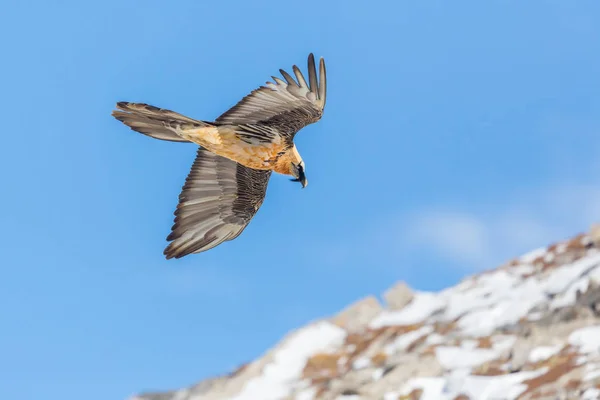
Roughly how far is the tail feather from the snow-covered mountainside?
58.0ft

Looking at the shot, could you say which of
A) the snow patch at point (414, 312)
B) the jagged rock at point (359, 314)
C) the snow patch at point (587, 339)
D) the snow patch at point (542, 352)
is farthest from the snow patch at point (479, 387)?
the jagged rock at point (359, 314)

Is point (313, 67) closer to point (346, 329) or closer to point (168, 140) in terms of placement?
point (168, 140)

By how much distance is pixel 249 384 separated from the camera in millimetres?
40344

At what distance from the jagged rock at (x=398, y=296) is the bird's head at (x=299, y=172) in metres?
34.0

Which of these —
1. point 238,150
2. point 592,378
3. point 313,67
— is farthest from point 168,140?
point 592,378

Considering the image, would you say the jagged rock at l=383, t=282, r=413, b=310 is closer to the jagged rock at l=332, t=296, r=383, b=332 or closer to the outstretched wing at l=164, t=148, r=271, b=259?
the jagged rock at l=332, t=296, r=383, b=332

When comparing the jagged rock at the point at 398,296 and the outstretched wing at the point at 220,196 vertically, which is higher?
the jagged rock at the point at 398,296

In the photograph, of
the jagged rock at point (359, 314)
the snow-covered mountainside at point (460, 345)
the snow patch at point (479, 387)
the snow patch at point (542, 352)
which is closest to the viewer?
the snow patch at point (479, 387)

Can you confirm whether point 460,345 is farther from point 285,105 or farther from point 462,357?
point 285,105

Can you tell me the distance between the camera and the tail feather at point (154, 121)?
11688 millimetres

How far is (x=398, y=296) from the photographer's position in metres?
45.8

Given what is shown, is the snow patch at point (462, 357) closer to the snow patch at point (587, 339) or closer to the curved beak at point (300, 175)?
the snow patch at point (587, 339)

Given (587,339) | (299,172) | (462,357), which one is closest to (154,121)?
(299,172)

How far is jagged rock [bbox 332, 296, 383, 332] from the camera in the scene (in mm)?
45569
